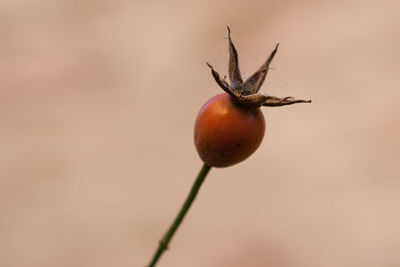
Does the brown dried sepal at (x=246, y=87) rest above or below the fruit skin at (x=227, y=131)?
above

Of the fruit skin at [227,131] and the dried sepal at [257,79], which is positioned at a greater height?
the dried sepal at [257,79]

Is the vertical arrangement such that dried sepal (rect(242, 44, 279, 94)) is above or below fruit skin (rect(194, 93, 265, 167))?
above

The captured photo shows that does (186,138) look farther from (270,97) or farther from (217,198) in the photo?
(270,97)

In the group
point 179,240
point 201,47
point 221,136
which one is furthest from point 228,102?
point 201,47
